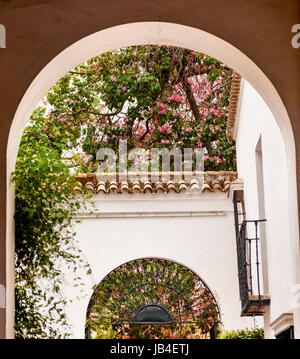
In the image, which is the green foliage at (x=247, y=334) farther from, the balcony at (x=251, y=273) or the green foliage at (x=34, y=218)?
the green foliage at (x=34, y=218)

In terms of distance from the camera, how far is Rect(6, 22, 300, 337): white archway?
411 centimetres

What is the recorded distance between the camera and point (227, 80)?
13.8m

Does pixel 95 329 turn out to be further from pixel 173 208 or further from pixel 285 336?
pixel 285 336

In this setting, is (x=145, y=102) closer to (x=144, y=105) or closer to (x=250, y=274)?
(x=144, y=105)

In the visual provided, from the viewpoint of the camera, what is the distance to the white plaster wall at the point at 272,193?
17.9 feet

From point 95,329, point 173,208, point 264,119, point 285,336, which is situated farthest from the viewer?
point 95,329

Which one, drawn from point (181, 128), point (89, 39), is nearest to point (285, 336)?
point (89, 39)

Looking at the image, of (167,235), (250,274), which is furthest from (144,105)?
(250,274)

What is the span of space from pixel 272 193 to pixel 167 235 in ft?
13.6

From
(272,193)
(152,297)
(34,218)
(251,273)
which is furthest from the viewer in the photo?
(152,297)

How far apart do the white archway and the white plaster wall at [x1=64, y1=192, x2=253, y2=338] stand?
5542 millimetres

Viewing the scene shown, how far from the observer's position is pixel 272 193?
619 centimetres

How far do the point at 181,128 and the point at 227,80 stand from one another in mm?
1379

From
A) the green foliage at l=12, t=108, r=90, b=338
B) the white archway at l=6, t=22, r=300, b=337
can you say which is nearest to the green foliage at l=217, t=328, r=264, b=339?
the green foliage at l=12, t=108, r=90, b=338
